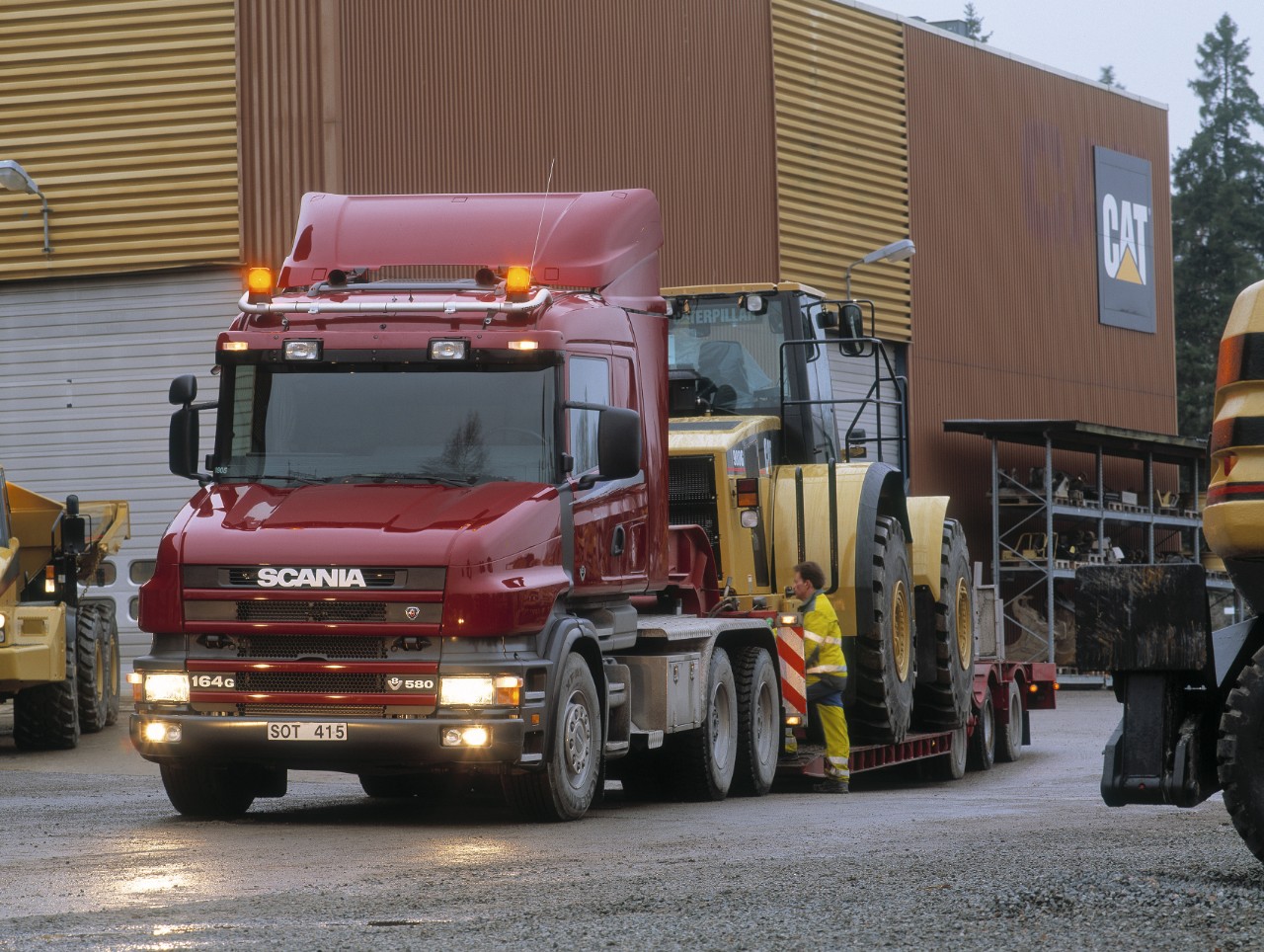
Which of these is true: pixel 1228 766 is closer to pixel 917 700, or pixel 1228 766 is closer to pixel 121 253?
pixel 917 700

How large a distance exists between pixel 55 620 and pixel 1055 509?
24201 millimetres

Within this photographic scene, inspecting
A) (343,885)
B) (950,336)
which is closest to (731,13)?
(950,336)

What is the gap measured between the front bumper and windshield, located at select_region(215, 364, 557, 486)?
1432mm

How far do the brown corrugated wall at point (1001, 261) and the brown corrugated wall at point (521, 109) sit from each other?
5.95 m

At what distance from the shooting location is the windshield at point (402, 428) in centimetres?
1166

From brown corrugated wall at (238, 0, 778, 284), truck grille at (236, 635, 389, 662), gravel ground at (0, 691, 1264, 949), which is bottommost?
gravel ground at (0, 691, 1264, 949)

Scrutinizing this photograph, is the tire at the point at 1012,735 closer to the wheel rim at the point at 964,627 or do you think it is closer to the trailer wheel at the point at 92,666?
the wheel rim at the point at 964,627

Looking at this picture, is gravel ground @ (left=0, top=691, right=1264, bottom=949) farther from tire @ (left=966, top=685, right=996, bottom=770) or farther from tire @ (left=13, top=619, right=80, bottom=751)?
tire @ (left=966, top=685, right=996, bottom=770)

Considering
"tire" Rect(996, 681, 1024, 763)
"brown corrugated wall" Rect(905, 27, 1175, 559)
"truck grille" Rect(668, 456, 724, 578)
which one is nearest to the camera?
"truck grille" Rect(668, 456, 724, 578)

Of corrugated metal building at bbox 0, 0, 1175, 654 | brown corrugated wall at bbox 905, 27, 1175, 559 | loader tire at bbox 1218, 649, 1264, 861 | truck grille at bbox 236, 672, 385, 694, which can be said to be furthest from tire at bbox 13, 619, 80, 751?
brown corrugated wall at bbox 905, 27, 1175, 559

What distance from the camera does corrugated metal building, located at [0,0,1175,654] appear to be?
93.2 ft

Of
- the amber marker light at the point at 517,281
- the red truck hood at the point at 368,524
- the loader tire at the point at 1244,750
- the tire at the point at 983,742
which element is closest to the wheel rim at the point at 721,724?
the red truck hood at the point at 368,524

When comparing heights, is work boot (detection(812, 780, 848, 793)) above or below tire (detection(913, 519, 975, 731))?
below

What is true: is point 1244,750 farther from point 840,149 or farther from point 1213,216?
point 1213,216
